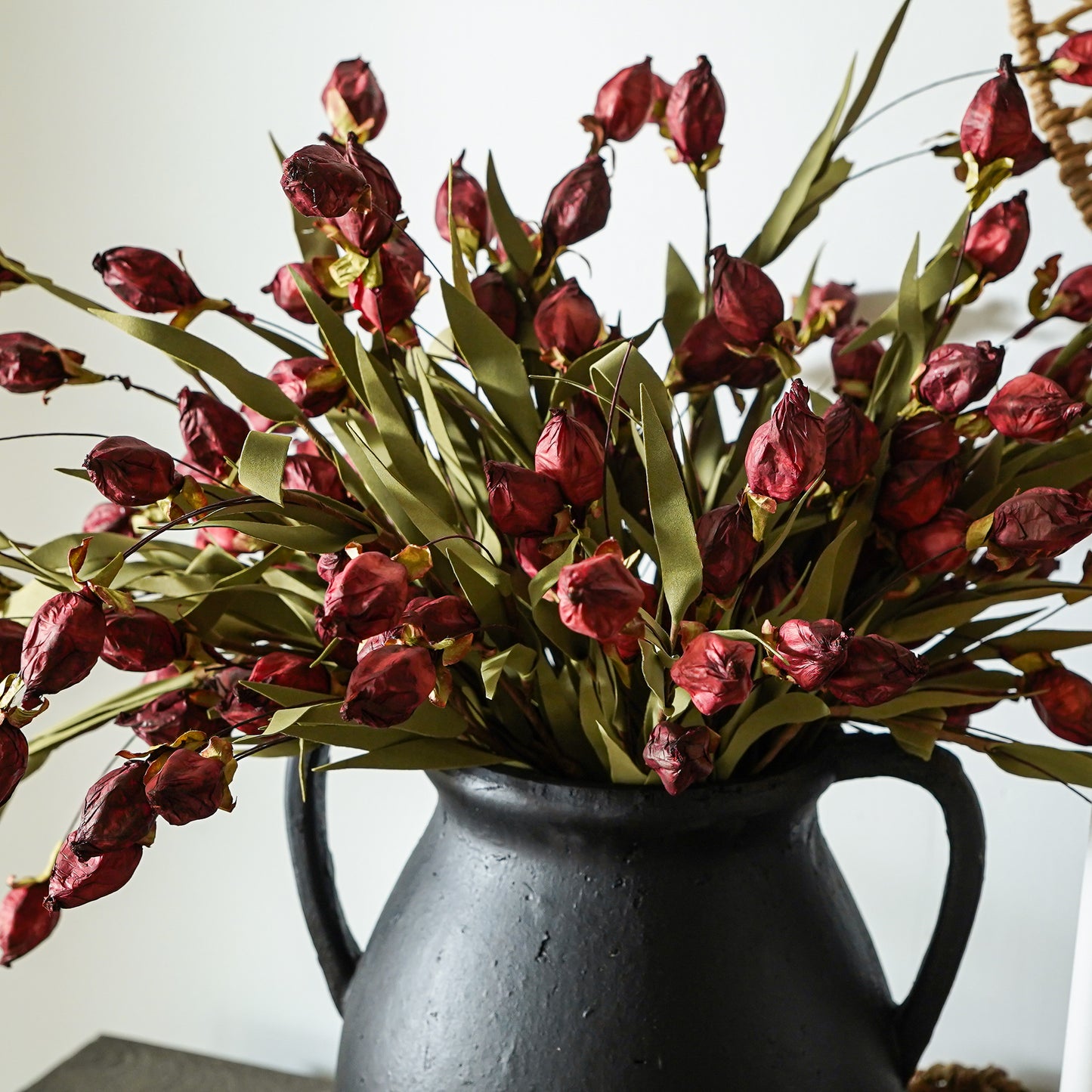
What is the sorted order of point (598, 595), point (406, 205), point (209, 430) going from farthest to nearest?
point (406, 205), point (209, 430), point (598, 595)

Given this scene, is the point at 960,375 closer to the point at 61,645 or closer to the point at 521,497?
the point at 521,497

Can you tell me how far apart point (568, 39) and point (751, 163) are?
0.12 metres

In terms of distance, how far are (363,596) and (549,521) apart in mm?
61

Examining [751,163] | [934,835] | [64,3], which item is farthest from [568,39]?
[934,835]

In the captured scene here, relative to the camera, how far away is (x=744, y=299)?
37 cm

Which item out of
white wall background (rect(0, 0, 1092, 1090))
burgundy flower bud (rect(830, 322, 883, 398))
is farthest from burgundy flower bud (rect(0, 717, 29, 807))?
white wall background (rect(0, 0, 1092, 1090))

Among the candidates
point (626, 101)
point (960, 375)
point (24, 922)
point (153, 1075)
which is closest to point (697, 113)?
point (626, 101)

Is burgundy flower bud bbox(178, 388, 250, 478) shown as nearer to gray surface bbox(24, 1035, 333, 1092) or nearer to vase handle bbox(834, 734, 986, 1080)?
vase handle bbox(834, 734, 986, 1080)

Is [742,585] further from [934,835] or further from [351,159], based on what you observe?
[934,835]

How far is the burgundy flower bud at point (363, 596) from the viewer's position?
297mm

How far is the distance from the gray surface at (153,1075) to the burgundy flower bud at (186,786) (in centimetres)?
53

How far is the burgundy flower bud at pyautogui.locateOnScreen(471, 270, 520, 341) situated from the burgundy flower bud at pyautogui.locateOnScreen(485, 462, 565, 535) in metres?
0.12

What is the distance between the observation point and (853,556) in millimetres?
409

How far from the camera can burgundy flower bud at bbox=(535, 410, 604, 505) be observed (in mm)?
319
